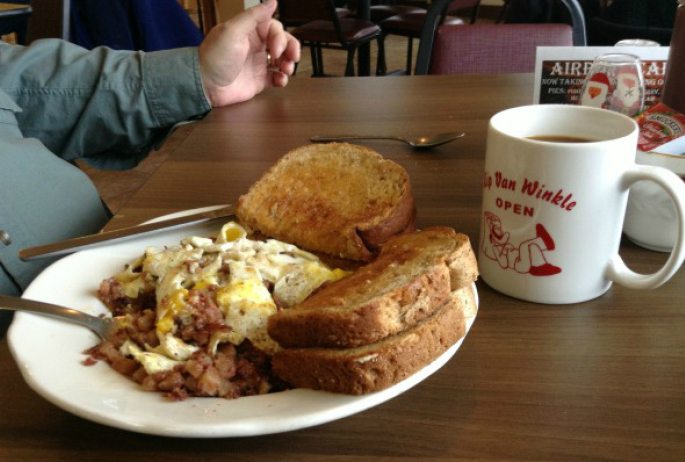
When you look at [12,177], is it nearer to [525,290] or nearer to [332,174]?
[332,174]

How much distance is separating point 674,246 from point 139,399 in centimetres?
56

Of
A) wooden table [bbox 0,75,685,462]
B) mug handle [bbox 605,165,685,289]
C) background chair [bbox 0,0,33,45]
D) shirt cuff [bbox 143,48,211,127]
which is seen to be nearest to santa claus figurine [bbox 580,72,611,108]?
wooden table [bbox 0,75,685,462]

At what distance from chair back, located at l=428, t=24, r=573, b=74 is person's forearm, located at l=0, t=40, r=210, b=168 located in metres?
0.90

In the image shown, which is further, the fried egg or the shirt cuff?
the shirt cuff

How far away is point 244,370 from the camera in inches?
23.1

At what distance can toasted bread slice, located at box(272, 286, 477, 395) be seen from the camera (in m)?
0.53

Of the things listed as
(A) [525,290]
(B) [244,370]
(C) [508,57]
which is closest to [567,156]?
(A) [525,290]

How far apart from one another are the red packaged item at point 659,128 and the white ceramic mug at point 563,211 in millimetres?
178

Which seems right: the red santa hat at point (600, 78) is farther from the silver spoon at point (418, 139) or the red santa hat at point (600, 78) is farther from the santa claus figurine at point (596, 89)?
the silver spoon at point (418, 139)

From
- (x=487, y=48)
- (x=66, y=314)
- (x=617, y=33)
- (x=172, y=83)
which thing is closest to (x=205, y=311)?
(x=66, y=314)

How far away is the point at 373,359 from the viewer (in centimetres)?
53

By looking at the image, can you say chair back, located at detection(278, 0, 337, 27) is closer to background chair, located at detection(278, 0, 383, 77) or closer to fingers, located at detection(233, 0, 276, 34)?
background chair, located at detection(278, 0, 383, 77)

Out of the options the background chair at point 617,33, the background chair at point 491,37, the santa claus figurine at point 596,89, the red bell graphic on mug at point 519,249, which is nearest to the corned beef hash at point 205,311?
the red bell graphic on mug at point 519,249

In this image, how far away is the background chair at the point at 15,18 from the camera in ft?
10.7
